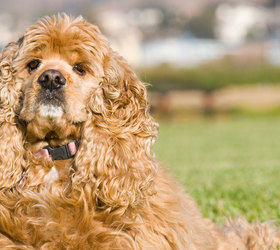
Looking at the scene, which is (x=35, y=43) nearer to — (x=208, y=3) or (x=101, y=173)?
(x=101, y=173)

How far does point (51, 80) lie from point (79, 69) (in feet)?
0.95

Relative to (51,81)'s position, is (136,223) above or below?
below

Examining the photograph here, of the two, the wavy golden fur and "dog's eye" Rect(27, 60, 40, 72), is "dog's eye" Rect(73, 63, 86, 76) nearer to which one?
the wavy golden fur

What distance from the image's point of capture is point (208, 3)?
163250mm

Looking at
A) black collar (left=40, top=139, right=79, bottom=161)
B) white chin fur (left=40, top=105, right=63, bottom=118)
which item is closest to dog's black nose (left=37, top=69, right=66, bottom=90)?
white chin fur (left=40, top=105, right=63, bottom=118)

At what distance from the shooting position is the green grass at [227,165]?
6641 millimetres

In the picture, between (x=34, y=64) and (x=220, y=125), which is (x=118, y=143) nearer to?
(x=34, y=64)

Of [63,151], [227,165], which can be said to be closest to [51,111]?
[63,151]

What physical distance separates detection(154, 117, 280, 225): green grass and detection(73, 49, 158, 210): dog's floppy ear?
82cm

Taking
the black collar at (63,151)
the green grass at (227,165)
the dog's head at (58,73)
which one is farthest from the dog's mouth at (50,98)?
the green grass at (227,165)

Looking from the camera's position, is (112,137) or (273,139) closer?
(112,137)

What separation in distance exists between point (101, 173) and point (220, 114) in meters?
27.5

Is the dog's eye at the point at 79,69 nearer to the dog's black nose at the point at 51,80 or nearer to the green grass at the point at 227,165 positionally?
the dog's black nose at the point at 51,80

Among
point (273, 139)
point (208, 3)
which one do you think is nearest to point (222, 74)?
point (273, 139)
